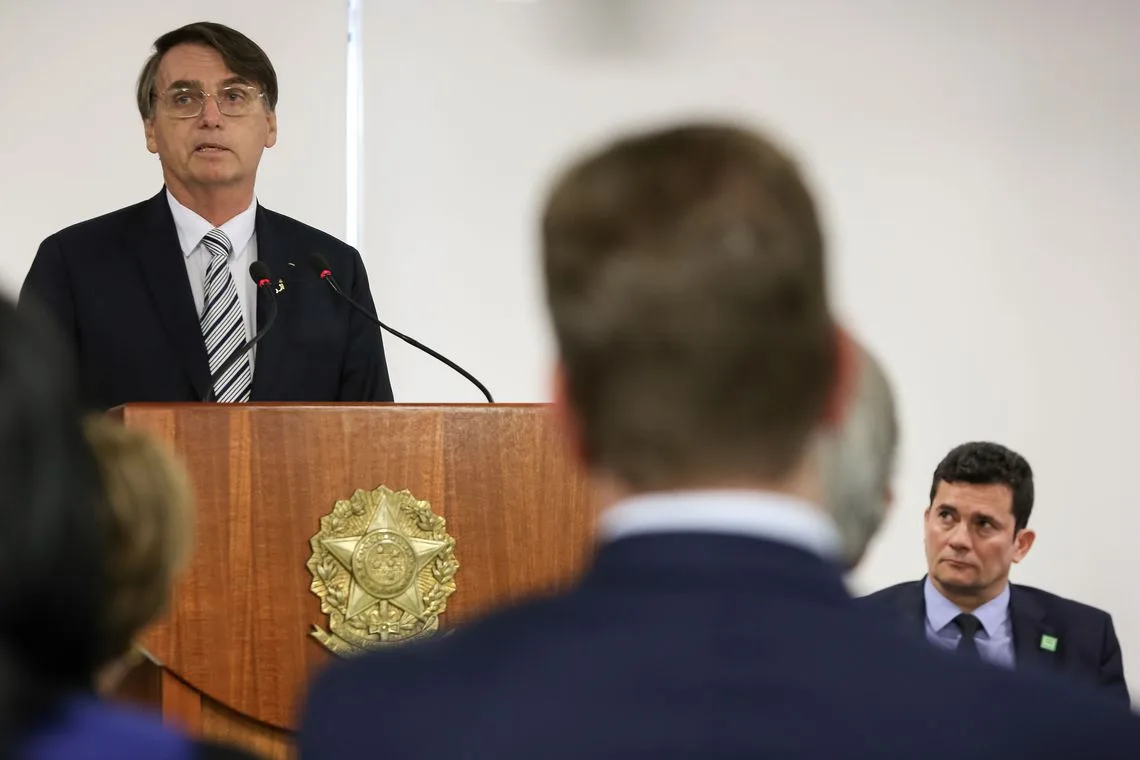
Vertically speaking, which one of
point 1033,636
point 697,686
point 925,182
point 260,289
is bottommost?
point 1033,636

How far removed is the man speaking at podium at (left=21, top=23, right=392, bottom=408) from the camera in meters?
2.69

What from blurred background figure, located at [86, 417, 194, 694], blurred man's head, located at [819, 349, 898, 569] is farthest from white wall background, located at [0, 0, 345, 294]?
blurred background figure, located at [86, 417, 194, 694]

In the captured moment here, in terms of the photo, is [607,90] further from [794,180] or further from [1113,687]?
[794,180]

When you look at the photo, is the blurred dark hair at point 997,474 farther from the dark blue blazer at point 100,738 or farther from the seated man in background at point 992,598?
the dark blue blazer at point 100,738

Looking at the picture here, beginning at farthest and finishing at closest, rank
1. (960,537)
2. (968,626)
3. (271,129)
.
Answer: (960,537)
(968,626)
(271,129)

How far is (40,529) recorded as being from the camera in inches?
29.5

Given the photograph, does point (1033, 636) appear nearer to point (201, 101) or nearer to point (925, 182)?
point (925, 182)

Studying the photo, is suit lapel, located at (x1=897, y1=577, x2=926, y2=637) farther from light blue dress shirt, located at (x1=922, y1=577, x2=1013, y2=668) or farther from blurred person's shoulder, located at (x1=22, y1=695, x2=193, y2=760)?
blurred person's shoulder, located at (x1=22, y1=695, x2=193, y2=760)

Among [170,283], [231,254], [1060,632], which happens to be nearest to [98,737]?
[170,283]

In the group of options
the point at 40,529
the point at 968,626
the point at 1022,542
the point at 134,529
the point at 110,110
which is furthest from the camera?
the point at 110,110

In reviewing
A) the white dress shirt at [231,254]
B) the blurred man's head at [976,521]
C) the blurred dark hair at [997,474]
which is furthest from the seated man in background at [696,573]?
the blurred dark hair at [997,474]

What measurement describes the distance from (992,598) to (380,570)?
2104 millimetres

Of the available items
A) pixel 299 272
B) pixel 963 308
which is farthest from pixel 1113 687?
pixel 299 272

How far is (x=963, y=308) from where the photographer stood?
4.96 m
